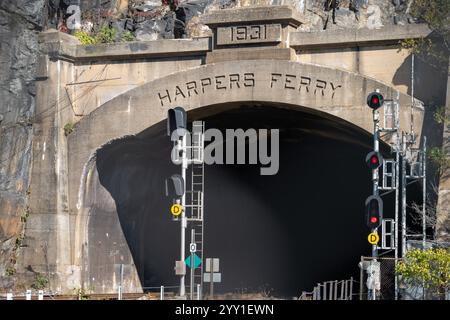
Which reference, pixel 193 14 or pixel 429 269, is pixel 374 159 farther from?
pixel 193 14

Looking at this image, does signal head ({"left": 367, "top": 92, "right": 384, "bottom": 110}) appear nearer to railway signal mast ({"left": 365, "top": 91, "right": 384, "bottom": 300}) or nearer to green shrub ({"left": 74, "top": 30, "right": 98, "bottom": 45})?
railway signal mast ({"left": 365, "top": 91, "right": 384, "bottom": 300})

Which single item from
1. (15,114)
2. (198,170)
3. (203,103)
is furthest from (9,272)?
(198,170)

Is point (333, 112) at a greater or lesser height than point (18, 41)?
lesser

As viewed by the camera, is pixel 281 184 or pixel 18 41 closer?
pixel 18 41

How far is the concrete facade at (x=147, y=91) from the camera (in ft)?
107

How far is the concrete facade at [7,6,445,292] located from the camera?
32.8 metres

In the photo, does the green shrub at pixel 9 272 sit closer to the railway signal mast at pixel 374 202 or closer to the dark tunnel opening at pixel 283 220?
the dark tunnel opening at pixel 283 220

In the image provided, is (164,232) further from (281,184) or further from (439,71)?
(439,71)

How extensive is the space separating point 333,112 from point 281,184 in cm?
1432

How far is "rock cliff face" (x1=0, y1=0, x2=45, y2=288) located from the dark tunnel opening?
6025mm
